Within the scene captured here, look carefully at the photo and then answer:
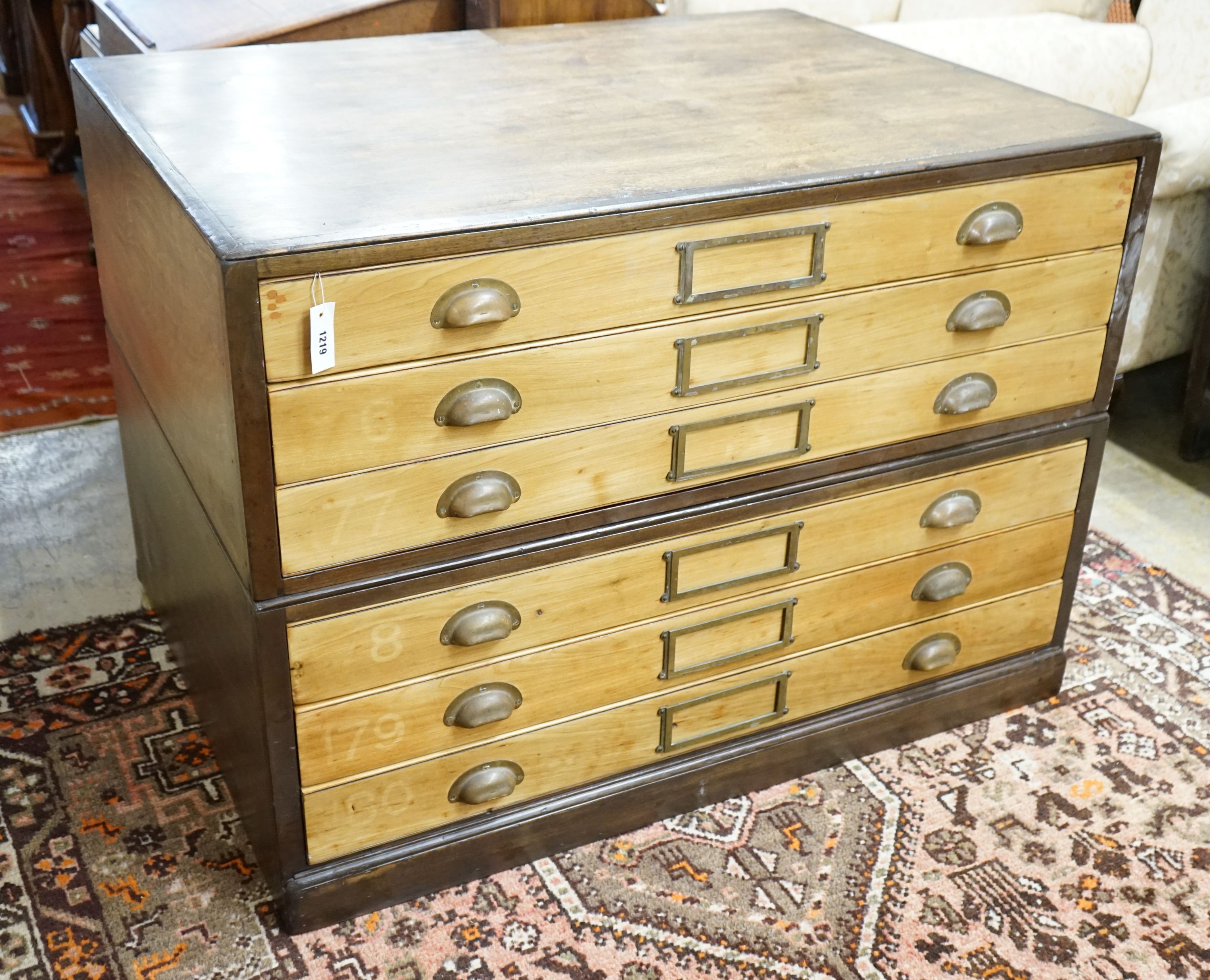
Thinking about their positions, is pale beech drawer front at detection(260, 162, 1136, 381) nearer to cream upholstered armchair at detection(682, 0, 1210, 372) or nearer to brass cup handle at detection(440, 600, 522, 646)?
brass cup handle at detection(440, 600, 522, 646)

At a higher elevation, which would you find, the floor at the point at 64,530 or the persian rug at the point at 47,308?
the persian rug at the point at 47,308

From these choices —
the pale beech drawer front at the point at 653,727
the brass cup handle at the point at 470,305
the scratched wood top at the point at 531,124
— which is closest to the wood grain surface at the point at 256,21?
the scratched wood top at the point at 531,124

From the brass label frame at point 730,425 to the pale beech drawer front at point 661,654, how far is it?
204 millimetres

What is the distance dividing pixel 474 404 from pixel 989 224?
698 millimetres

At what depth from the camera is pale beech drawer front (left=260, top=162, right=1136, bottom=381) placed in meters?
1.35

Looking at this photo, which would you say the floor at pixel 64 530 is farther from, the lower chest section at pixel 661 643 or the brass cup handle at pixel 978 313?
the brass cup handle at pixel 978 313

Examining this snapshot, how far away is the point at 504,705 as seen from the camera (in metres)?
1.65

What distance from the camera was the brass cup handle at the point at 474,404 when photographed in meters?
1.45

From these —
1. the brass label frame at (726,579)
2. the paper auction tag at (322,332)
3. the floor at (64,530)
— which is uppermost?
the paper auction tag at (322,332)

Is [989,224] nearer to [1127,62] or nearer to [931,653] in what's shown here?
[931,653]

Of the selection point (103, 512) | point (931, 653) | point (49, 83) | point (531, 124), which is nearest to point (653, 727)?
point (931, 653)

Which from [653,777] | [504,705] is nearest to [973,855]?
[653,777]

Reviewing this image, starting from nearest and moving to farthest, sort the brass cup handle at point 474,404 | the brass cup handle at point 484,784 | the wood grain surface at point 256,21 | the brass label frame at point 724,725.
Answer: the brass cup handle at point 474,404
the brass cup handle at point 484,784
the brass label frame at point 724,725
the wood grain surface at point 256,21

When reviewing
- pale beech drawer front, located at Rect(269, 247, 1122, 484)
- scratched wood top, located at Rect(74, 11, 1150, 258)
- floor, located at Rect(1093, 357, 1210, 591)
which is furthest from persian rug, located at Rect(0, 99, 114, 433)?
floor, located at Rect(1093, 357, 1210, 591)
